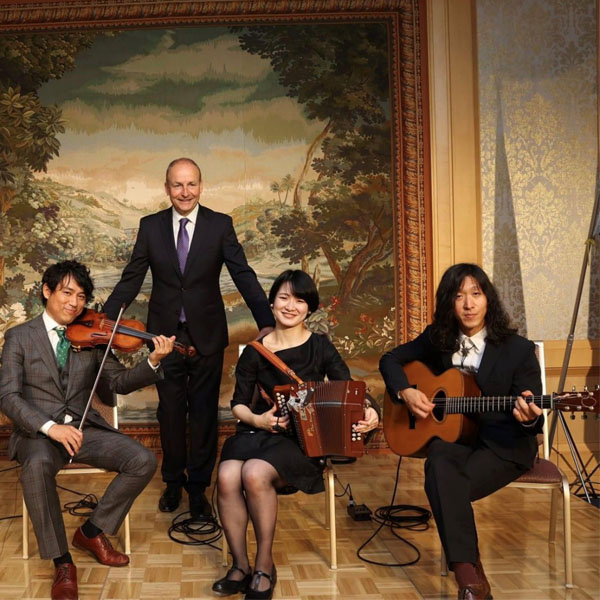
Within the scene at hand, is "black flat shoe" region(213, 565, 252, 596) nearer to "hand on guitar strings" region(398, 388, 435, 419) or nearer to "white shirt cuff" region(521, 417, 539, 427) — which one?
"hand on guitar strings" region(398, 388, 435, 419)

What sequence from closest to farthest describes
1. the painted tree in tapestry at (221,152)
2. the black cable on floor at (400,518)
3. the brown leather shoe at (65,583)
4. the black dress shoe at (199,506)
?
the brown leather shoe at (65,583), the black cable on floor at (400,518), the black dress shoe at (199,506), the painted tree in tapestry at (221,152)

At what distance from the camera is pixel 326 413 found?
275cm

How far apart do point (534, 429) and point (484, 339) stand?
16.2 inches

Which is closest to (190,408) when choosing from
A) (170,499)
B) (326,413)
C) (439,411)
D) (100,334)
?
(170,499)

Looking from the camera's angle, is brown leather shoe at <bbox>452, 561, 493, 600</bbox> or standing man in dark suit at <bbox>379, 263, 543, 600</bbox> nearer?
brown leather shoe at <bbox>452, 561, 493, 600</bbox>

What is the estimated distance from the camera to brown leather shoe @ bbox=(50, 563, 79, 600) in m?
2.65

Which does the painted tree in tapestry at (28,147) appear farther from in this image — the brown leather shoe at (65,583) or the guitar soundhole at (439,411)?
the guitar soundhole at (439,411)

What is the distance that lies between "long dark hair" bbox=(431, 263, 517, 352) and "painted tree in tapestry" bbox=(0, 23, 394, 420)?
201 cm

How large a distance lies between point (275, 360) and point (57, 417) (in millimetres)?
868

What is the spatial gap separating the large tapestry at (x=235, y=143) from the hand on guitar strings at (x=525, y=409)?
2.35m

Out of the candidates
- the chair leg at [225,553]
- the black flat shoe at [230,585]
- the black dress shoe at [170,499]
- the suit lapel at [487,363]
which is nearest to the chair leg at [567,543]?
the suit lapel at [487,363]

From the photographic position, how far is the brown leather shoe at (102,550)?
9.77ft

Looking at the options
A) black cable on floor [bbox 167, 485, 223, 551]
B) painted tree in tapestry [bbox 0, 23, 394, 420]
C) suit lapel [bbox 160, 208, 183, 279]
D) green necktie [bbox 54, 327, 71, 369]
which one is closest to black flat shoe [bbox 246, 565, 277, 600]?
black cable on floor [bbox 167, 485, 223, 551]

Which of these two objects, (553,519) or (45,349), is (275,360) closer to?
(45,349)
